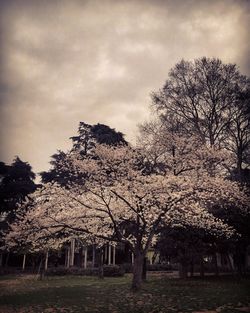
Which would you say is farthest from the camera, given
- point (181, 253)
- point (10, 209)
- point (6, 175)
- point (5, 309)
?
point (6, 175)

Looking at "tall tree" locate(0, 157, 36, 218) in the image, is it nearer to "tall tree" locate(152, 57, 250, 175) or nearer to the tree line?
the tree line

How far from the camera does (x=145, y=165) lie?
19.5m

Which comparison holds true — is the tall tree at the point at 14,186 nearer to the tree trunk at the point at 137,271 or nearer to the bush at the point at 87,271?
the bush at the point at 87,271

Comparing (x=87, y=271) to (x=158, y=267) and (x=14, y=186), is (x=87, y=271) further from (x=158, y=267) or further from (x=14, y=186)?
(x=14, y=186)

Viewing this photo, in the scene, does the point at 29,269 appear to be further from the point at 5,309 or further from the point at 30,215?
the point at 5,309

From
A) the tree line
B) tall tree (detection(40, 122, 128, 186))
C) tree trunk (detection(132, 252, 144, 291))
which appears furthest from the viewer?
tall tree (detection(40, 122, 128, 186))

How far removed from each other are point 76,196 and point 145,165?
519 centimetres

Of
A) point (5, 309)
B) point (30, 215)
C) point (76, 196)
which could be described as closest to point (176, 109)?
point (76, 196)

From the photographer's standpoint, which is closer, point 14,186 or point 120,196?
point 120,196

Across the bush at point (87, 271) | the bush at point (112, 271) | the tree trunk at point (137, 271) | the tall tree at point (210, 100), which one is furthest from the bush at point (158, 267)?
the tree trunk at point (137, 271)

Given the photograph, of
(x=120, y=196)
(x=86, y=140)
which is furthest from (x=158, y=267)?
(x=120, y=196)

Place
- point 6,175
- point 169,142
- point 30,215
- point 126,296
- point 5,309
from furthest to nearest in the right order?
point 6,175 < point 169,142 < point 30,215 < point 126,296 < point 5,309

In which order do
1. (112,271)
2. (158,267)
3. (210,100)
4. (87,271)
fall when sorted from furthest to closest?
(158,267)
(87,271)
(112,271)
(210,100)

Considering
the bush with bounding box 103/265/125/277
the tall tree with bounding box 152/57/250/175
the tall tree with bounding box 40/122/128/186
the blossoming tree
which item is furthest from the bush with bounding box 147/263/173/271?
the blossoming tree
